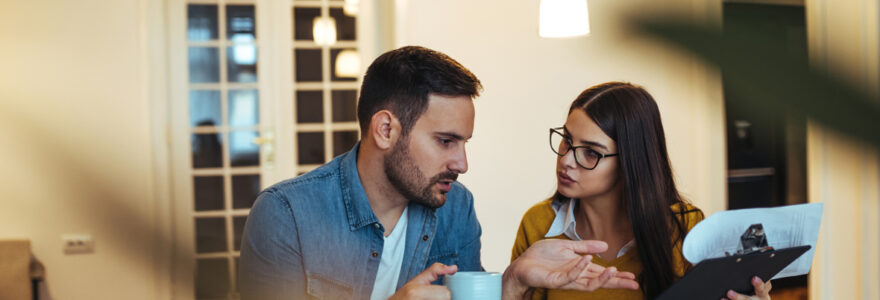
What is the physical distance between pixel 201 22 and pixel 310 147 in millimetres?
3340

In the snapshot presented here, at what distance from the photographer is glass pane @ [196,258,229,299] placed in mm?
138

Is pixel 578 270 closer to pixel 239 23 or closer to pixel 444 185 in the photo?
pixel 444 185

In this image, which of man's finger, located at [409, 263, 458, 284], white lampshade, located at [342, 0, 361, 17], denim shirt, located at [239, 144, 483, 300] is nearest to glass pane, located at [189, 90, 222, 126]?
man's finger, located at [409, 263, 458, 284]

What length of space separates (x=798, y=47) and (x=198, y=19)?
5.8 inches

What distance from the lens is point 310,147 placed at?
3.48 m

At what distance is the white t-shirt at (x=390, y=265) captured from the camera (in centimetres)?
124

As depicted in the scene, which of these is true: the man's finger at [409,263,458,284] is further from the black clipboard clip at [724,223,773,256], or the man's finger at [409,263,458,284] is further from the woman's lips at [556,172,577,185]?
the woman's lips at [556,172,577,185]

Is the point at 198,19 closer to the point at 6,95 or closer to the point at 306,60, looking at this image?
the point at 6,95

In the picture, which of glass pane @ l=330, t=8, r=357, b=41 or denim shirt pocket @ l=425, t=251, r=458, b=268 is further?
glass pane @ l=330, t=8, r=357, b=41

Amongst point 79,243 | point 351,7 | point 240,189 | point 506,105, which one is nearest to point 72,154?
point 79,243

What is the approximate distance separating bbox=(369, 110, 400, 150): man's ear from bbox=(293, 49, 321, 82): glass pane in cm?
222

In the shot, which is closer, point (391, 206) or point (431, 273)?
point (431, 273)

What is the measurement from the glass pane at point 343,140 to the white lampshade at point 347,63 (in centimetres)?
29

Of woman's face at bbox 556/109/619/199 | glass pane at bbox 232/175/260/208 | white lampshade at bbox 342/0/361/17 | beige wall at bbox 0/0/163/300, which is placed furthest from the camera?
white lampshade at bbox 342/0/361/17
